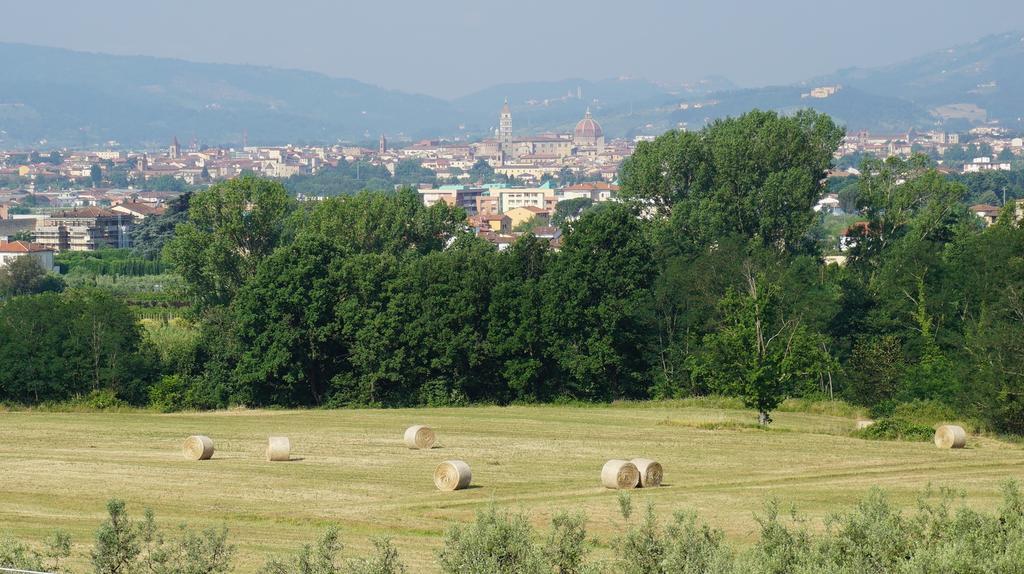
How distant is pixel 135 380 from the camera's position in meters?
53.3

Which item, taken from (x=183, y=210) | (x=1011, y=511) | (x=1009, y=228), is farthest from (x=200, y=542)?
(x=183, y=210)

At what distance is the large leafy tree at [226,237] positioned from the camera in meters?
70.8

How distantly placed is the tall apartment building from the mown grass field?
12362 cm

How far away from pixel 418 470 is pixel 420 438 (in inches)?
192

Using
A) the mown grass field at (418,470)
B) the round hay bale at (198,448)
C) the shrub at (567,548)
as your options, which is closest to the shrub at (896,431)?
the mown grass field at (418,470)

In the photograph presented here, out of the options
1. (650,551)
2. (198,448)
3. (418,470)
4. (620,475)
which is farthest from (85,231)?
(650,551)

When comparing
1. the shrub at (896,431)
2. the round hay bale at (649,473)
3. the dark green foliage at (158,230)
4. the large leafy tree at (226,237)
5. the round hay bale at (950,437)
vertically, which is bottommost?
the dark green foliage at (158,230)

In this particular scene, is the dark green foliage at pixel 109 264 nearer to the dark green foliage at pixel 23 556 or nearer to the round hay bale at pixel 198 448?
the round hay bale at pixel 198 448

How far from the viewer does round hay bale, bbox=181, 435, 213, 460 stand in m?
35.5

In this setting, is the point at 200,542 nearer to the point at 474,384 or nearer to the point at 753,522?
the point at 753,522

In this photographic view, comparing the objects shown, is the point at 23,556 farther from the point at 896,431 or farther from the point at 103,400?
the point at 103,400

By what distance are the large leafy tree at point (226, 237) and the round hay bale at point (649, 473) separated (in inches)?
1616

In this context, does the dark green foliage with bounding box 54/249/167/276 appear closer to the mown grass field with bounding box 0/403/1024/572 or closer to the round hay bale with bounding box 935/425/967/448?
the mown grass field with bounding box 0/403/1024/572

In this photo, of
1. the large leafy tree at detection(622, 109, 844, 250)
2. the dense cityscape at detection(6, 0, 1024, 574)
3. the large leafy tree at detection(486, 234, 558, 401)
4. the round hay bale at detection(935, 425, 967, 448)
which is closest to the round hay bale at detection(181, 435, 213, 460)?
the dense cityscape at detection(6, 0, 1024, 574)
